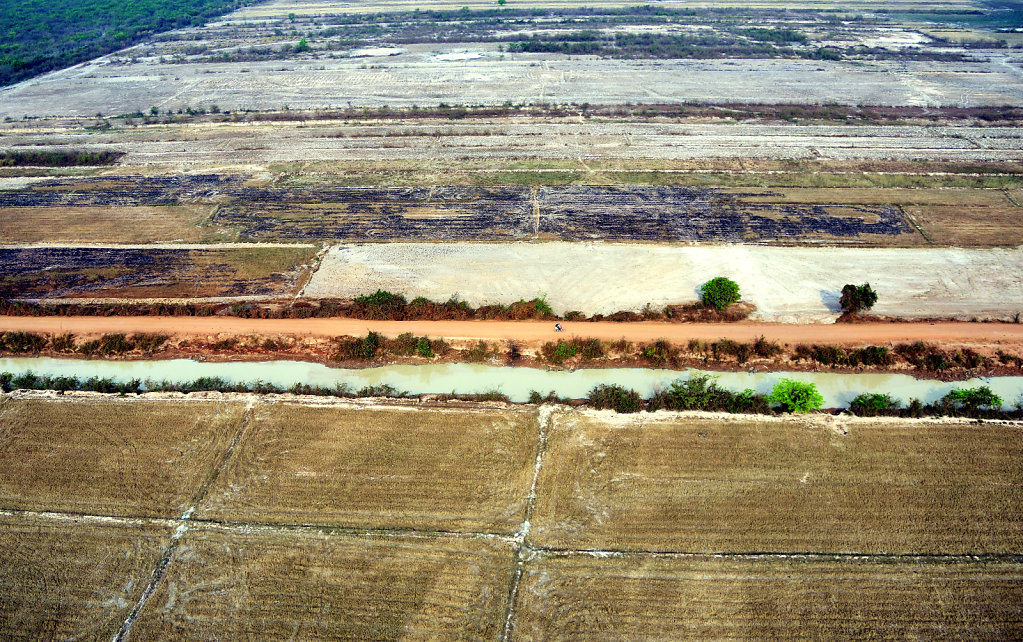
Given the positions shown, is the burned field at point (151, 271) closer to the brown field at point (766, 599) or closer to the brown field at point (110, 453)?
the brown field at point (110, 453)

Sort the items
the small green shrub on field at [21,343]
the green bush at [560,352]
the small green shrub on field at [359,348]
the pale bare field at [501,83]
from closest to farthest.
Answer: the green bush at [560,352] < the small green shrub on field at [359,348] < the small green shrub on field at [21,343] < the pale bare field at [501,83]

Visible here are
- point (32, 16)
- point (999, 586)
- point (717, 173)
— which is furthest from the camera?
point (32, 16)

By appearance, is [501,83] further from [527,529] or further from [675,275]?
[527,529]

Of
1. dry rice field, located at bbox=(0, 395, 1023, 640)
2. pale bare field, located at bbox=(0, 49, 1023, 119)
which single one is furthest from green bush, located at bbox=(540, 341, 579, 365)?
pale bare field, located at bbox=(0, 49, 1023, 119)

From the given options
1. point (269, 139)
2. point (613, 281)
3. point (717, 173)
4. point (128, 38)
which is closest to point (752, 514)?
point (613, 281)

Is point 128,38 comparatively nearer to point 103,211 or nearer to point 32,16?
point 32,16

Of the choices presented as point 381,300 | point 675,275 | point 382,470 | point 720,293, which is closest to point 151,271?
point 381,300

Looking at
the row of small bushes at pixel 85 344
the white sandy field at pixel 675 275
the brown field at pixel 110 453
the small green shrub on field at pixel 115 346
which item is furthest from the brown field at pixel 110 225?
the brown field at pixel 110 453

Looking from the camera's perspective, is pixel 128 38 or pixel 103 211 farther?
pixel 128 38
